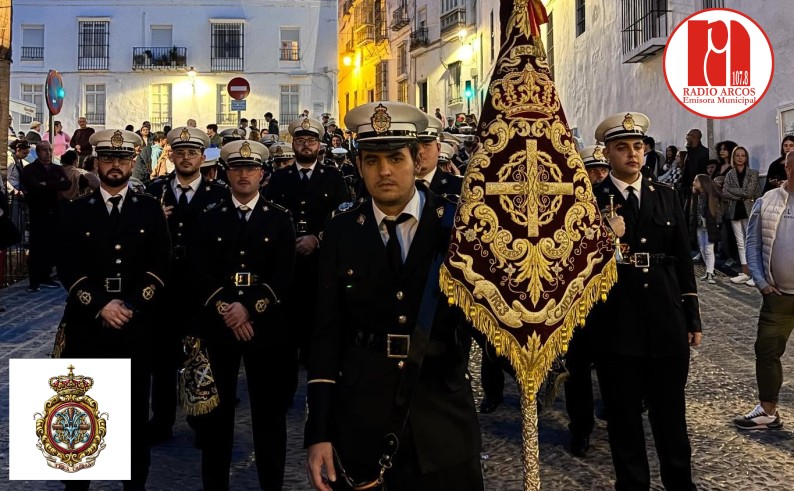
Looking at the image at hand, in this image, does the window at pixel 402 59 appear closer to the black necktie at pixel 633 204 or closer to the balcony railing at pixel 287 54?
the balcony railing at pixel 287 54

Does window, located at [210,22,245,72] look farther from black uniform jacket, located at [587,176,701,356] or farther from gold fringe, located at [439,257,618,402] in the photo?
gold fringe, located at [439,257,618,402]

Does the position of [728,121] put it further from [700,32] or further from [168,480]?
[168,480]

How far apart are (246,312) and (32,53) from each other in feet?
156

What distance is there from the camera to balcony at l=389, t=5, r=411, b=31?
5367 centimetres

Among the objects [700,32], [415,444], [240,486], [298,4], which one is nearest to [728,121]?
[700,32]

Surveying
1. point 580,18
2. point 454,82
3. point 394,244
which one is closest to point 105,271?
point 394,244

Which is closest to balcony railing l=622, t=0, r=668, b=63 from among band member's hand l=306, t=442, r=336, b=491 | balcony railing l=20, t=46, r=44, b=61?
band member's hand l=306, t=442, r=336, b=491

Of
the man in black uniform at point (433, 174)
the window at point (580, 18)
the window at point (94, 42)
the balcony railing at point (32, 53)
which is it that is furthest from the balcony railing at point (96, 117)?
the man in black uniform at point (433, 174)

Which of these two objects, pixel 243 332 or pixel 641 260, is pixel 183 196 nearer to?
pixel 243 332

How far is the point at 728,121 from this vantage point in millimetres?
17219

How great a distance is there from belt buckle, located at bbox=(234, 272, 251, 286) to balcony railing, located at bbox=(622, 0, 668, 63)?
600 inches

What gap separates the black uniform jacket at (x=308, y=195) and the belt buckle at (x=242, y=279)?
2319 millimetres

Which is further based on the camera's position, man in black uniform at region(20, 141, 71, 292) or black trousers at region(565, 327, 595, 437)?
man in black uniform at region(20, 141, 71, 292)

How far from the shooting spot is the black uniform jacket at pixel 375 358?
326cm
